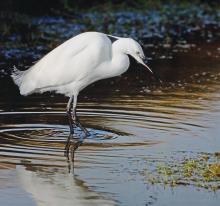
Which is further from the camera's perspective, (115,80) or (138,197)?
(115,80)

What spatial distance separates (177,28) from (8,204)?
1575 cm

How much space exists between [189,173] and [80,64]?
258cm

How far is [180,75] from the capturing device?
14.9m

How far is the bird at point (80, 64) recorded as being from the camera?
984cm

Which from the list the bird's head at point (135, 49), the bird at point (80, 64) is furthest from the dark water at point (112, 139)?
the bird's head at point (135, 49)

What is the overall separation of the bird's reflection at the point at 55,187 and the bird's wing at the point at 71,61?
1916 mm

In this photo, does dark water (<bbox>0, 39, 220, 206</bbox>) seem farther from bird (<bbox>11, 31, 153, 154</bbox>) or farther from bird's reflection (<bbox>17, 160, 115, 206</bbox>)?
bird (<bbox>11, 31, 153, 154</bbox>)

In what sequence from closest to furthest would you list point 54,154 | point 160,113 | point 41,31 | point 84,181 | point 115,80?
point 84,181, point 54,154, point 160,113, point 115,80, point 41,31

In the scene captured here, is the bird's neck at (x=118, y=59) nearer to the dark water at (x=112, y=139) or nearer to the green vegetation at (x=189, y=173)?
the dark water at (x=112, y=139)

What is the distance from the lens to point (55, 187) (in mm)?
7508

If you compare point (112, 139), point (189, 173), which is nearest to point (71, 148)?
point (112, 139)

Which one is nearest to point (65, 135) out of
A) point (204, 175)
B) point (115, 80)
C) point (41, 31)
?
point (204, 175)

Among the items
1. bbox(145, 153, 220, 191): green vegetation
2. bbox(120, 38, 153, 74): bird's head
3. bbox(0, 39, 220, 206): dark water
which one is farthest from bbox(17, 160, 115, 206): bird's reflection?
bbox(120, 38, 153, 74): bird's head

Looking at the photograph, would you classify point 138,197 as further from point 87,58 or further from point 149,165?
point 87,58
